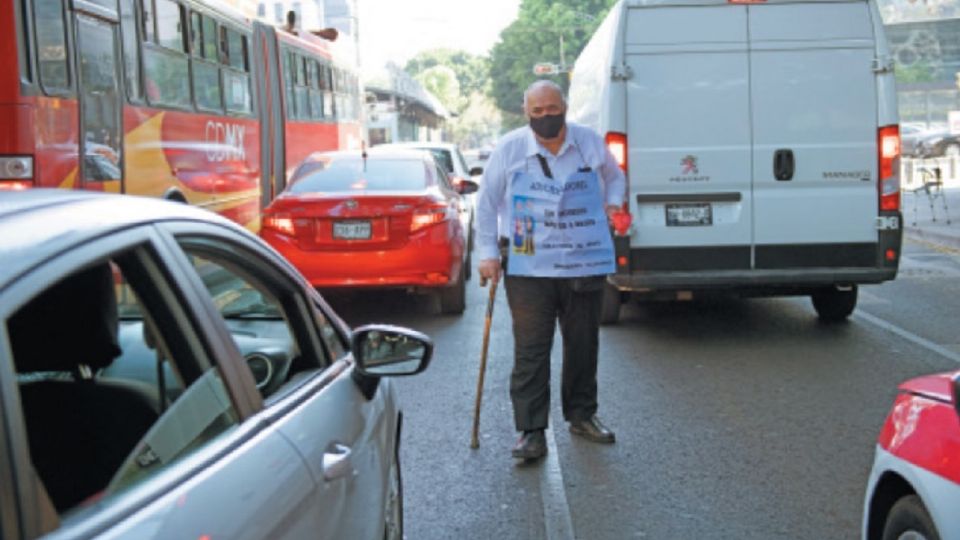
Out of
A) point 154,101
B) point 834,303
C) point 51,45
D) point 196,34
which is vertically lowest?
point 834,303

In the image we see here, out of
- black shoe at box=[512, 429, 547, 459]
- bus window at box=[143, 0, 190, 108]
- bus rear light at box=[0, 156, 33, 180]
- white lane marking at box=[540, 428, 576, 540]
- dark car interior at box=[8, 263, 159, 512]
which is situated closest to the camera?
dark car interior at box=[8, 263, 159, 512]

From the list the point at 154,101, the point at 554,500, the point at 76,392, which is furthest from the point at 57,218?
the point at 154,101

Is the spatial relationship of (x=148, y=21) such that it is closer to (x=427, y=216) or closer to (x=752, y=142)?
(x=427, y=216)

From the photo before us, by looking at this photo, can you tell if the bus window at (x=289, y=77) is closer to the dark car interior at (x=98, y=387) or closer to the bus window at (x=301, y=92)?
the bus window at (x=301, y=92)

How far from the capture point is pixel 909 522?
3.29 m

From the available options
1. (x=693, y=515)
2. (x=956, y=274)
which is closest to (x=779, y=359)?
(x=693, y=515)

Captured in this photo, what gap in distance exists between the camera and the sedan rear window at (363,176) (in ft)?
35.8

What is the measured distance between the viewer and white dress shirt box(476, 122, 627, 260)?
6.18 meters

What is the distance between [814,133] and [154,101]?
19.9ft

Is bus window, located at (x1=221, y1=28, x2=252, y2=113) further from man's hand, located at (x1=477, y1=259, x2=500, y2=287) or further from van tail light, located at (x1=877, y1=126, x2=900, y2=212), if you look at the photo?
man's hand, located at (x1=477, y1=259, x2=500, y2=287)

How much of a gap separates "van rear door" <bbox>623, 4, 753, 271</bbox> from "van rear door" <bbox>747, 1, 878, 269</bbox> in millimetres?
127

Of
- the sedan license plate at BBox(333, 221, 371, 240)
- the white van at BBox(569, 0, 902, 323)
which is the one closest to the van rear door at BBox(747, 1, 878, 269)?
the white van at BBox(569, 0, 902, 323)

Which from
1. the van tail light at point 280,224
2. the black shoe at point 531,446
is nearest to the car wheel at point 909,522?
the black shoe at point 531,446

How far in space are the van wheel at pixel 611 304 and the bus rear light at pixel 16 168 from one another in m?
4.41
